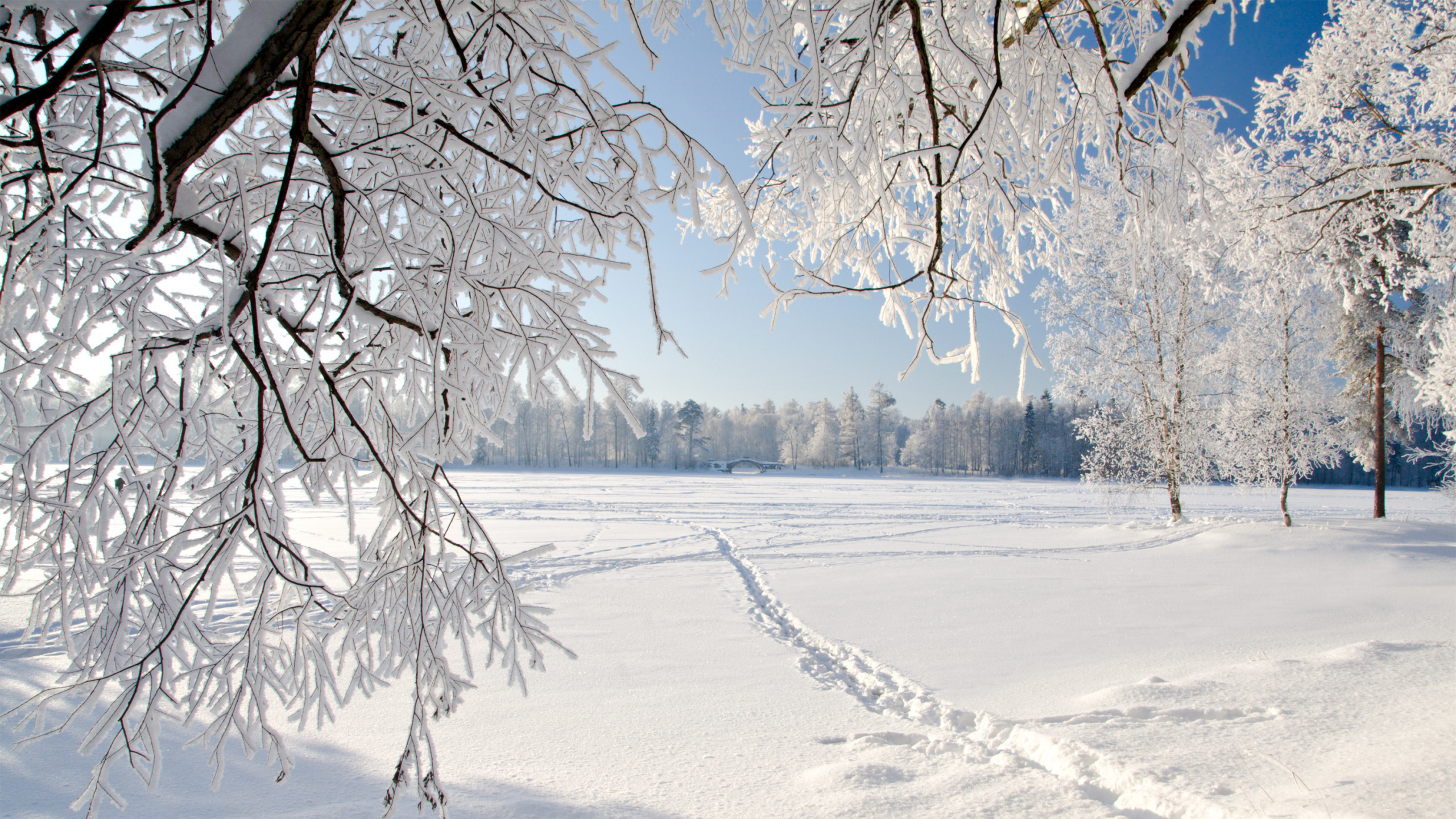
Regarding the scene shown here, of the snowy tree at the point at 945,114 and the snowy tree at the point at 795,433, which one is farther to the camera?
the snowy tree at the point at 795,433

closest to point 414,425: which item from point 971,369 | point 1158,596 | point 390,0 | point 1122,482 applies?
point 390,0

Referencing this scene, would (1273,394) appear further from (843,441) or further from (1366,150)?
(843,441)

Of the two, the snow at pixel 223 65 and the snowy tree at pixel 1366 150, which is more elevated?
the snowy tree at pixel 1366 150

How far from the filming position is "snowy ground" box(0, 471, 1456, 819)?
253cm

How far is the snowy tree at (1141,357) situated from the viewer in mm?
13172

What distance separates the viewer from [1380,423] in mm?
15523

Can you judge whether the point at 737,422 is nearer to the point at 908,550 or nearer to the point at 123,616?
the point at 908,550

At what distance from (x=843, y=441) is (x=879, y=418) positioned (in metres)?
6.52

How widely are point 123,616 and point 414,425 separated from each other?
843 mm

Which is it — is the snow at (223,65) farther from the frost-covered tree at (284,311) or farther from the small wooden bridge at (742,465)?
the small wooden bridge at (742,465)

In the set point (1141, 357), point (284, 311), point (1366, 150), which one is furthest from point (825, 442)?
point (284, 311)

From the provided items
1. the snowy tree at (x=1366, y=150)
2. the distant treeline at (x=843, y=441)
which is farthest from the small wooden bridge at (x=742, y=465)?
the snowy tree at (x=1366, y=150)

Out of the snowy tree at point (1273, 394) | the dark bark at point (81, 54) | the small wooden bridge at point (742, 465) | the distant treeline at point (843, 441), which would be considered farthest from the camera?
the distant treeline at point (843, 441)

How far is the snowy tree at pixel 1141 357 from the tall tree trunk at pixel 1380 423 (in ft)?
16.5
